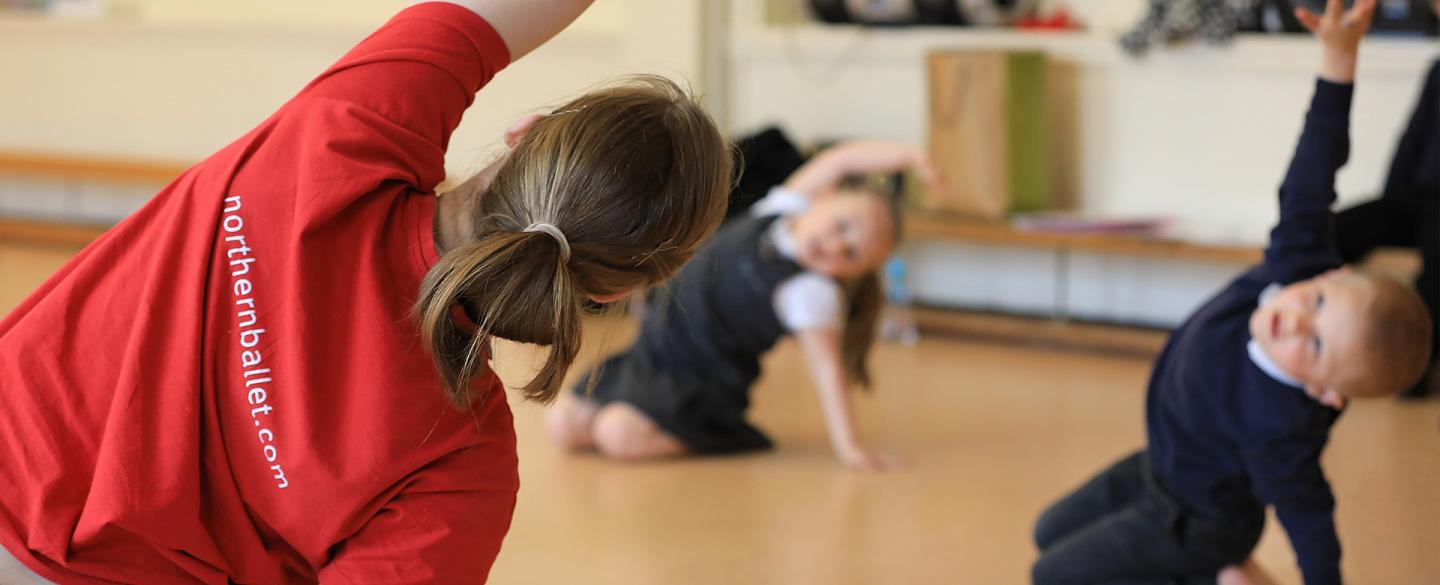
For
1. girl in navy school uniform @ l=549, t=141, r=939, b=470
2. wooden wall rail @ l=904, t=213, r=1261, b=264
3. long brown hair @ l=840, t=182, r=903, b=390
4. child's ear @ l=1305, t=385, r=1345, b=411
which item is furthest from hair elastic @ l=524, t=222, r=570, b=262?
wooden wall rail @ l=904, t=213, r=1261, b=264

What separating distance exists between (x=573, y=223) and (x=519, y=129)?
199mm

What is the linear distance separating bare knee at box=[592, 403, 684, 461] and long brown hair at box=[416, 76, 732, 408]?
1761mm

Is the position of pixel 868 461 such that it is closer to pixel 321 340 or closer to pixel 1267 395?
pixel 1267 395

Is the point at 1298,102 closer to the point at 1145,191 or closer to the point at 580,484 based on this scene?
the point at 1145,191

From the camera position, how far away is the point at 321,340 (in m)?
1.15

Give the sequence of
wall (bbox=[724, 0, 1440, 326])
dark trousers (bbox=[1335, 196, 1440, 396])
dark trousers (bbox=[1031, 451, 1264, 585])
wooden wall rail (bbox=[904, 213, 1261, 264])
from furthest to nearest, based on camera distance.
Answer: wall (bbox=[724, 0, 1440, 326]) < wooden wall rail (bbox=[904, 213, 1261, 264]) < dark trousers (bbox=[1335, 196, 1440, 396]) < dark trousers (bbox=[1031, 451, 1264, 585])

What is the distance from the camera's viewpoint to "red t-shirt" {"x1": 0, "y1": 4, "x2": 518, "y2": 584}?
115 cm

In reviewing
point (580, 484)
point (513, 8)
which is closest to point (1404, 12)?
point (580, 484)

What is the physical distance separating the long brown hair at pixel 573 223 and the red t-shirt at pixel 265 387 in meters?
0.06

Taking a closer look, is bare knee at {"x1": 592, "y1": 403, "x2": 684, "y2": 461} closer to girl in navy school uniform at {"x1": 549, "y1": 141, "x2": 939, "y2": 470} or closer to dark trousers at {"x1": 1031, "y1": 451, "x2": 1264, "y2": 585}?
girl in navy school uniform at {"x1": 549, "y1": 141, "x2": 939, "y2": 470}

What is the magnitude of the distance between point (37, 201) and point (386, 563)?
521cm

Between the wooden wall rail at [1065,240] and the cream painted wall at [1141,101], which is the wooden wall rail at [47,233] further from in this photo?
the wooden wall rail at [1065,240]

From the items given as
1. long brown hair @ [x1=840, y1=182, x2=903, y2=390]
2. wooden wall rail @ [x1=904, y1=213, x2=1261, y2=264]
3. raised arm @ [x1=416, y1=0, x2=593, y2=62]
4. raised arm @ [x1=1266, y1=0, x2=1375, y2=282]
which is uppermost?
raised arm @ [x1=416, y1=0, x2=593, y2=62]

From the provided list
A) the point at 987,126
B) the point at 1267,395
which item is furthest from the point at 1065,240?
the point at 1267,395
